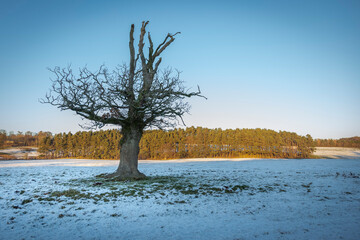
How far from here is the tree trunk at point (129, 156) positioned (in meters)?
13.1

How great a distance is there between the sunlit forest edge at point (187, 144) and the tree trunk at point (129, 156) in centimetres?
2415

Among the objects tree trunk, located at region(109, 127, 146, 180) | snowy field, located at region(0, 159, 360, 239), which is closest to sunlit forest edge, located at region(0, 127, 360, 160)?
tree trunk, located at region(109, 127, 146, 180)

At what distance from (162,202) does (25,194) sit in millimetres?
5866

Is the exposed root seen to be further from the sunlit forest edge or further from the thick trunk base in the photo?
the sunlit forest edge

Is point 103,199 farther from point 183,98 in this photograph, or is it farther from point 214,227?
point 183,98

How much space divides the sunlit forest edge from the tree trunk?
24150mm

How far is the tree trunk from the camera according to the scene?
1315cm

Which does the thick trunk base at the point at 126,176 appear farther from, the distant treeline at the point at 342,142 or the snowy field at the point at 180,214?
the distant treeline at the point at 342,142

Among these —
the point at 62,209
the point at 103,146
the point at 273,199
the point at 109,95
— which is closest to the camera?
the point at 62,209

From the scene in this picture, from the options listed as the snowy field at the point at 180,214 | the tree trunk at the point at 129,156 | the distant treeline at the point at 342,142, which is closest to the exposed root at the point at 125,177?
the tree trunk at the point at 129,156

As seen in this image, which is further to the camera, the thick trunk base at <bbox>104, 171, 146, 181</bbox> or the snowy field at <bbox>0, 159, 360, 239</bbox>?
the thick trunk base at <bbox>104, 171, 146, 181</bbox>

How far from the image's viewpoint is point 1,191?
29.3 ft


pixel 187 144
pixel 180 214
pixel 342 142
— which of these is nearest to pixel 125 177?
pixel 180 214

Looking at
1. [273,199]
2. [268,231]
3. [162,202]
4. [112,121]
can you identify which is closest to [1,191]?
[112,121]
